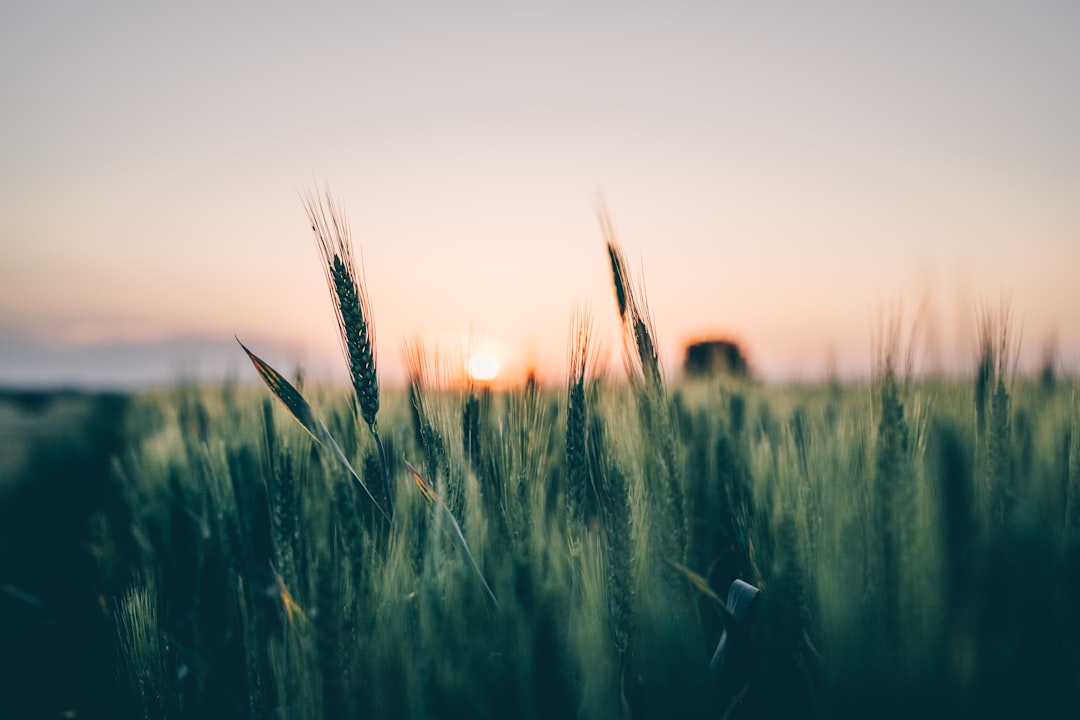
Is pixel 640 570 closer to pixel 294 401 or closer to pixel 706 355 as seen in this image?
pixel 294 401

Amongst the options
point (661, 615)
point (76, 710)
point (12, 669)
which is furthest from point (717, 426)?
point (12, 669)

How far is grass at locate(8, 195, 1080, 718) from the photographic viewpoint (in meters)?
0.75

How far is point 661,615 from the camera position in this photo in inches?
34.3

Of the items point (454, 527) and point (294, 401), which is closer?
point (454, 527)

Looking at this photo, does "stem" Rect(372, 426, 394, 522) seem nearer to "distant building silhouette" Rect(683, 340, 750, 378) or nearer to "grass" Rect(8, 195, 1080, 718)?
"grass" Rect(8, 195, 1080, 718)

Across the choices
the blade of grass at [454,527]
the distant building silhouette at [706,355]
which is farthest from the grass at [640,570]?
the distant building silhouette at [706,355]

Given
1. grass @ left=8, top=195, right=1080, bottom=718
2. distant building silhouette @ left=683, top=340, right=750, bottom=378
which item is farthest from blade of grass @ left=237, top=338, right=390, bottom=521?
distant building silhouette @ left=683, top=340, right=750, bottom=378

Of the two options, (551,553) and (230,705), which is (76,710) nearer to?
(230,705)

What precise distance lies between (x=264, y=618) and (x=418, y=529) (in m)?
0.59

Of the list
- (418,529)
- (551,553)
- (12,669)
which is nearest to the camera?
(551,553)

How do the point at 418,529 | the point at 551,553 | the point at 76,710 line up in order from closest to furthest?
the point at 551,553 → the point at 418,529 → the point at 76,710

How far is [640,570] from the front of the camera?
0.93m

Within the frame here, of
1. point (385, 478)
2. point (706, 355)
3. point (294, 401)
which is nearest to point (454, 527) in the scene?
point (385, 478)

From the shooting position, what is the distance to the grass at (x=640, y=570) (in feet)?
2.46
